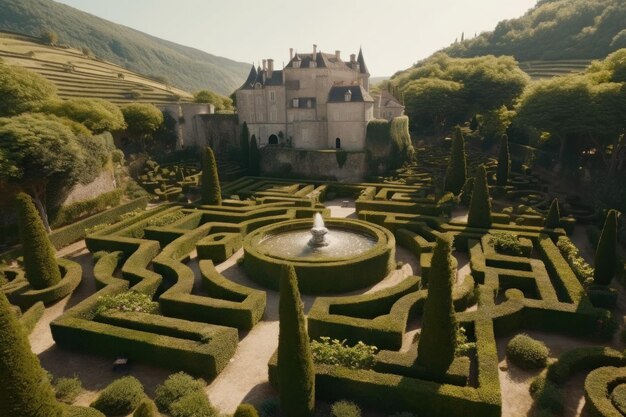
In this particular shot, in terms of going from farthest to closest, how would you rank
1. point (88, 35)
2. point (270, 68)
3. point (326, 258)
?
point (88, 35), point (270, 68), point (326, 258)

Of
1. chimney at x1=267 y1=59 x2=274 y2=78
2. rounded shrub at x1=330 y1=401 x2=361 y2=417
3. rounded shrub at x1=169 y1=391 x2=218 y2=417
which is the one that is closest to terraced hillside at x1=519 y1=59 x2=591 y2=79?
chimney at x1=267 y1=59 x2=274 y2=78

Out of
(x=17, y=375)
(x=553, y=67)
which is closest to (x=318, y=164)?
Answer: (x=17, y=375)

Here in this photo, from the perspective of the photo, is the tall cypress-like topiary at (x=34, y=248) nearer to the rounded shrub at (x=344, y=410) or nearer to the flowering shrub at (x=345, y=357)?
the flowering shrub at (x=345, y=357)

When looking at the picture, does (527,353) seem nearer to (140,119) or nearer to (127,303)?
(127,303)

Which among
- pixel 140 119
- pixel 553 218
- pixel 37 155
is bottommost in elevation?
pixel 553 218

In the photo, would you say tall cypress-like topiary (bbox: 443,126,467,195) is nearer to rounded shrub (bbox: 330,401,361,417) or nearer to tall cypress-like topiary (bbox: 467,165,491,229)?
tall cypress-like topiary (bbox: 467,165,491,229)

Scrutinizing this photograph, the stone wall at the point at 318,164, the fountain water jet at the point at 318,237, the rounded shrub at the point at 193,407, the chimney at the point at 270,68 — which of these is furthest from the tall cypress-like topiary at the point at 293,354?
the chimney at the point at 270,68
